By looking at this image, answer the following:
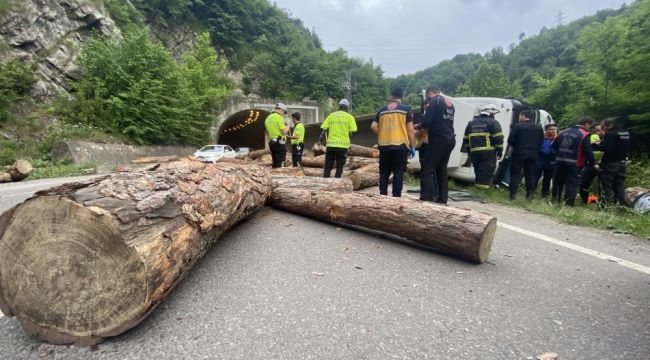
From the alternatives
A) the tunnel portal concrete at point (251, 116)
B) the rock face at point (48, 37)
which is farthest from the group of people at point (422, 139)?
the rock face at point (48, 37)

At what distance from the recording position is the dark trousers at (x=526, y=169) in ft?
21.1

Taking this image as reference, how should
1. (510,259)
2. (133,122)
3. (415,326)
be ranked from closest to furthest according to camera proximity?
1. (415,326)
2. (510,259)
3. (133,122)

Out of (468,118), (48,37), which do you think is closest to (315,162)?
(468,118)

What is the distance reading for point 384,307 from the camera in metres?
1.95

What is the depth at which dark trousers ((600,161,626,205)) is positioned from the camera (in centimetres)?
634

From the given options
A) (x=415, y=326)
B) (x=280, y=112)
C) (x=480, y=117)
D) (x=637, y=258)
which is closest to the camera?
(x=415, y=326)

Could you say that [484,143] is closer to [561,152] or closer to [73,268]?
[561,152]

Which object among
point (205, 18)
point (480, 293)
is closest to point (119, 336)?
point (480, 293)

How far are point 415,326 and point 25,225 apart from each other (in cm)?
199

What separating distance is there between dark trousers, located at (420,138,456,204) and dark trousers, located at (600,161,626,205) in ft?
13.1

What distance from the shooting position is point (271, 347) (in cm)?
155

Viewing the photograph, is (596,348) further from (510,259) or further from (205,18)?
(205,18)

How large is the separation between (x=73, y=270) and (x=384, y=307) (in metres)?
1.62

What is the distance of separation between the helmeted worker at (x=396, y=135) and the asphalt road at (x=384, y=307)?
1.96 m
